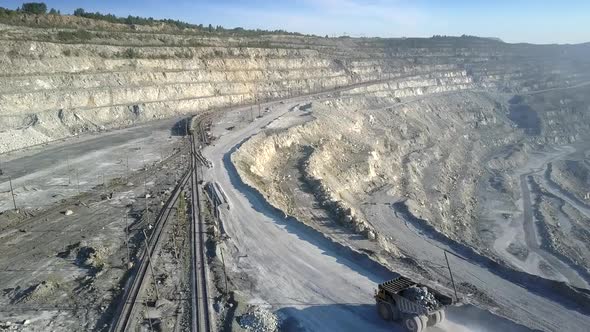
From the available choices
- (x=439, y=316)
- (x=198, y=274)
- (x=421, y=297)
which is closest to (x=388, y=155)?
(x=198, y=274)

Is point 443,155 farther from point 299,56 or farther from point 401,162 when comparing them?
point 299,56

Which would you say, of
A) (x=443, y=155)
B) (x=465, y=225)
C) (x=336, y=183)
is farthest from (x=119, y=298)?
(x=443, y=155)

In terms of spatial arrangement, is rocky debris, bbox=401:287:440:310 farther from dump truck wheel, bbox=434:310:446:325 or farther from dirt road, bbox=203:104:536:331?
dirt road, bbox=203:104:536:331

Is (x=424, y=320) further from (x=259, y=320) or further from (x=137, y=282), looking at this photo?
(x=137, y=282)

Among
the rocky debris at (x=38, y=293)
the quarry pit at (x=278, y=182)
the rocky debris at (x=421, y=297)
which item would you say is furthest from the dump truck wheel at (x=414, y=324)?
the rocky debris at (x=38, y=293)

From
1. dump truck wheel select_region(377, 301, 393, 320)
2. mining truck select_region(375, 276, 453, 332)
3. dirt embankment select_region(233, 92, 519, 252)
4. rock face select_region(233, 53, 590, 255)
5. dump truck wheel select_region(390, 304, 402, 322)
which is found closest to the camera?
mining truck select_region(375, 276, 453, 332)

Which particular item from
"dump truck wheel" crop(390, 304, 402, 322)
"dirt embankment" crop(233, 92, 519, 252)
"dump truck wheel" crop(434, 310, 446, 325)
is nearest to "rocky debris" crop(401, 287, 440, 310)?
"dump truck wheel" crop(434, 310, 446, 325)
